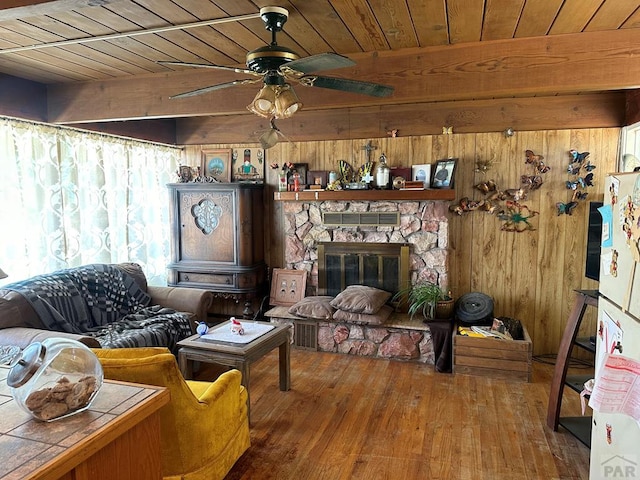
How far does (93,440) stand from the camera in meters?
1.17

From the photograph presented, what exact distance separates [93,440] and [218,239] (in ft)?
11.7

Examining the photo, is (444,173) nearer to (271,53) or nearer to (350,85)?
(350,85)

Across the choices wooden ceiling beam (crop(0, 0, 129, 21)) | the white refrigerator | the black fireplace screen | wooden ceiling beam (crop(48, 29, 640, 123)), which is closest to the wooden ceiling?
wooden ceiling beam (crop(48, 29, 640, 123))

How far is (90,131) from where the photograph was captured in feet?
13.0

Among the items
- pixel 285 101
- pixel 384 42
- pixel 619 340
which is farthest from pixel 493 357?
pixel 285 101

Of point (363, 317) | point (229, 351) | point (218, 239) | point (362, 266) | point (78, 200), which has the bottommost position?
point (363, 317)

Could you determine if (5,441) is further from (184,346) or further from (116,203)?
(116,203)

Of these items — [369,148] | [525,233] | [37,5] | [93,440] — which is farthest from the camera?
[369,148]

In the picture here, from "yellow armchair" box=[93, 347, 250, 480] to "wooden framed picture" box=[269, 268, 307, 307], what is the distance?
2272 mm

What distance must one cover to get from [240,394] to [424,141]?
3027 mm

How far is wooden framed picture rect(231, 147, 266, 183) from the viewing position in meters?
4.96

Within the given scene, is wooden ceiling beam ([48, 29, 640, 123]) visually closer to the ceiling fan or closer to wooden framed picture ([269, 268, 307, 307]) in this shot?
the ceiling fan

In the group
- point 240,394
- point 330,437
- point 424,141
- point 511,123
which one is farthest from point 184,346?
point 511,123

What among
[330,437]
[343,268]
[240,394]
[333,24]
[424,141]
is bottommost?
→ [330,437]
